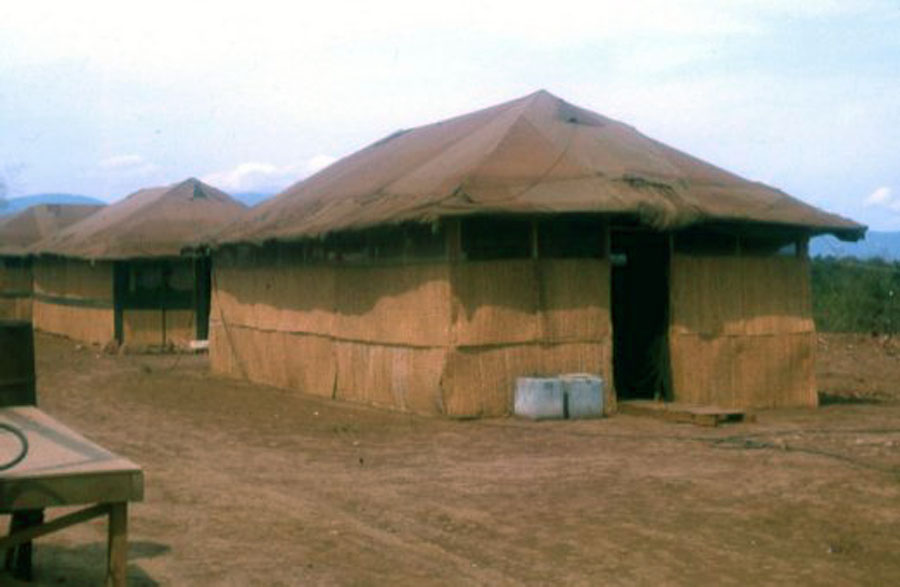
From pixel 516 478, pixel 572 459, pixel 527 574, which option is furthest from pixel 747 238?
pixel 527 574

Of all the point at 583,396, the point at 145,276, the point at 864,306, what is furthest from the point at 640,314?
the point at 145,276

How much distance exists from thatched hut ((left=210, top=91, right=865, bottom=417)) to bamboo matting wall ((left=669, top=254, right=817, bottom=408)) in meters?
0.02

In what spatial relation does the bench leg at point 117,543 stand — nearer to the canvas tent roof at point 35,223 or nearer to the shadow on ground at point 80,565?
the shadow on ground at point 80,565

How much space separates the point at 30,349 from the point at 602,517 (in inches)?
154

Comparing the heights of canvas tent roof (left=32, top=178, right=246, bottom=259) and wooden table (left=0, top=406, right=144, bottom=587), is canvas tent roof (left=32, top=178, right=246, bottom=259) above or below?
above

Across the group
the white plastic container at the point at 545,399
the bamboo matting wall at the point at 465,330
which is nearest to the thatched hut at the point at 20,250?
the bamboo matting wall at the point at 465,330

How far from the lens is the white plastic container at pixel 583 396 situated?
12.9m

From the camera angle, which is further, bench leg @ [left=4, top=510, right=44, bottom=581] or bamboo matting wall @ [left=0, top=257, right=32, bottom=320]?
bamboo matting wall @ [left=0, top=257, right=32, bottom=320]


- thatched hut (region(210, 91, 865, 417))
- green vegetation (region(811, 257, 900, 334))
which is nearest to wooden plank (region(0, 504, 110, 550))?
thatched hut (region(210, 91, 865, 417))

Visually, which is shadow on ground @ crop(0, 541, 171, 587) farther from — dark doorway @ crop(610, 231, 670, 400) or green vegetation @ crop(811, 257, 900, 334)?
green vegetation @ crop(811, 257, 900, 334)

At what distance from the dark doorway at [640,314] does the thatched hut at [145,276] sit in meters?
12.0

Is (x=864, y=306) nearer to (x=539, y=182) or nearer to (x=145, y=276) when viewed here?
(x=539, y=182)

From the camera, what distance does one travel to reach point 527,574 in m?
6.25

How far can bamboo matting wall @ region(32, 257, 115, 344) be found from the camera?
25516mm
